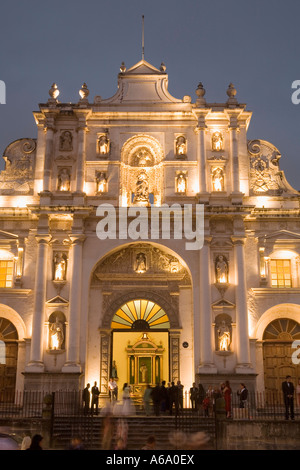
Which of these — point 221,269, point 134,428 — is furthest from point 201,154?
point 134,428

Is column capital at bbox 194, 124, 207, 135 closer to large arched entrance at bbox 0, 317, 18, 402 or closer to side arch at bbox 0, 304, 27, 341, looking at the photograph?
side arch at bbox 0, 304, 27, 341

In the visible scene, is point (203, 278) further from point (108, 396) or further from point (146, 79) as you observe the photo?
point (146, 79)

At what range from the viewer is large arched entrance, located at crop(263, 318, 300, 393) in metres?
25.4

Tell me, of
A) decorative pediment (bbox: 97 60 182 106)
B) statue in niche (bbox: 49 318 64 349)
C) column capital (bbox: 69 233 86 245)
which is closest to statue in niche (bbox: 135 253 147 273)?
column capital (bbox: 69 233 86 245)

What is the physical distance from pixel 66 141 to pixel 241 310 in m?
12.1

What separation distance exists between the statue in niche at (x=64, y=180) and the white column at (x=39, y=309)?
2.80 m

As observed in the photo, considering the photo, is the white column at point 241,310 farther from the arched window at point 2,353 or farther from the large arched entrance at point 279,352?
the arched window at point 2,353

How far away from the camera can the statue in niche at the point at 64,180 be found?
2719 cm

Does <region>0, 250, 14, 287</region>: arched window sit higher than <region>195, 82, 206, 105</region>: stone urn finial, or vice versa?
<region>195, 82, 206, 105</region>: stone urn finial

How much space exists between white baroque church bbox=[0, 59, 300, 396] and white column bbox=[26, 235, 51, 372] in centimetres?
5

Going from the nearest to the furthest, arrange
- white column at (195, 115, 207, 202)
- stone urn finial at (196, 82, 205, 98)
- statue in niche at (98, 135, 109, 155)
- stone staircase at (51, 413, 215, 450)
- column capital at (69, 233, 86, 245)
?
stone staircase at (51, 413, 215, 450), column capital at (69, 233, 86, 245), white column at (195, 115, 207, 202), statue in niche at (98, 135, 109, 155), stone urn finial at (196, 82, 205, 98)

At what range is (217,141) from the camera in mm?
28047

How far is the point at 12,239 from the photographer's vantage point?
2644 cm
